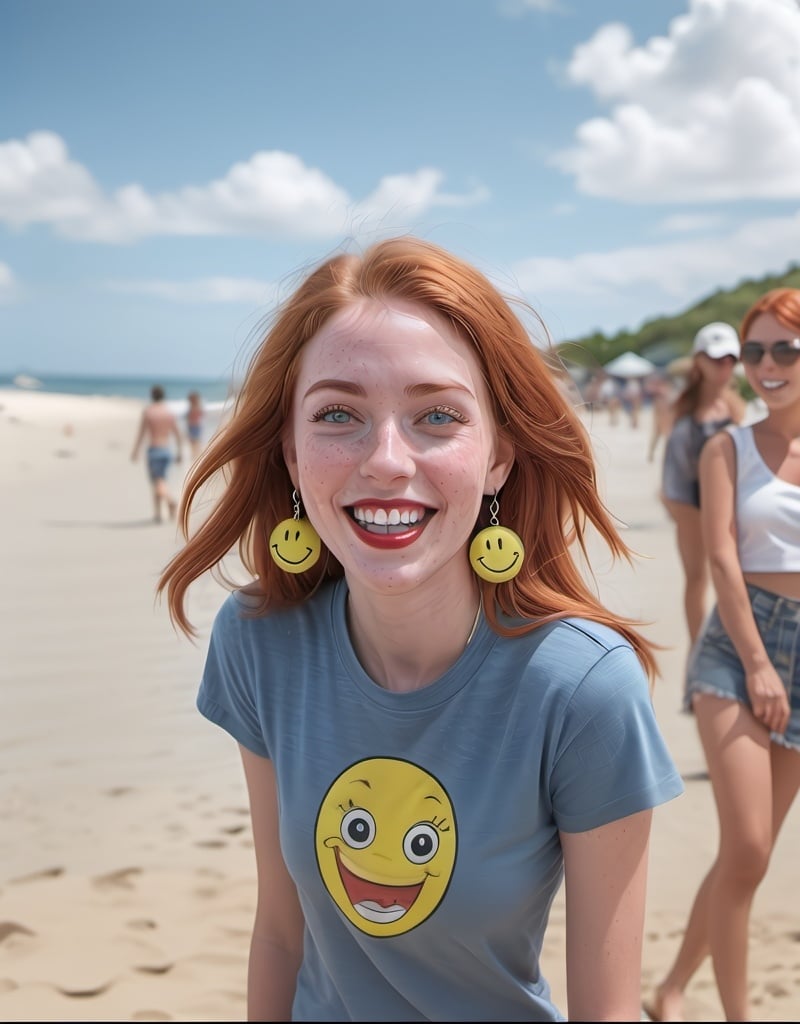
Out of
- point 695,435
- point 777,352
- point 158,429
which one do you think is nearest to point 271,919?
point 777,352

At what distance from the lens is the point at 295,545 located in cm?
194

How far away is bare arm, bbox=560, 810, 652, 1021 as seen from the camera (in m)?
1.62

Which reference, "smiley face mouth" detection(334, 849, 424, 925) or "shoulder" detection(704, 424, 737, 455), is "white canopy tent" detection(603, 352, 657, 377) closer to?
"shoulder" detection(704, 424, 737, 455)

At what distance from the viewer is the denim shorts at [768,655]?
10.0 ft

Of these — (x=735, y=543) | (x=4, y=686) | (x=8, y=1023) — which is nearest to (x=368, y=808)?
(x=735, y=543)

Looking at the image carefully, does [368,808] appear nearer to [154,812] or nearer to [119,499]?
[154,812]

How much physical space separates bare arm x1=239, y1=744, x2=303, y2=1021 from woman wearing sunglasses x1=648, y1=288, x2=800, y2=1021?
153cm

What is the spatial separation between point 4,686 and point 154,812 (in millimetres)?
2442

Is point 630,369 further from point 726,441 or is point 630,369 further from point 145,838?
point 726,441

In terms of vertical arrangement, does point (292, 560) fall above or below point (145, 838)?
above

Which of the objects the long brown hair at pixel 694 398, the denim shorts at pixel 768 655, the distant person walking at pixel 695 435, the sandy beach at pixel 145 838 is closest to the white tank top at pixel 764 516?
the denim shorts at pixel 768 655

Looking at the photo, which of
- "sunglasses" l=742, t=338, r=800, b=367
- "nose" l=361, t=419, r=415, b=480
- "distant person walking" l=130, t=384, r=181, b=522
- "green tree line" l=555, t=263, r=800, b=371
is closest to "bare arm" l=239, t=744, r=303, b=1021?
"nose" l=361, t=419, r=415, b=480

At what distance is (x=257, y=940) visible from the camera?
6.48 ft

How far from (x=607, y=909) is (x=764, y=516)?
1879 millimetres
